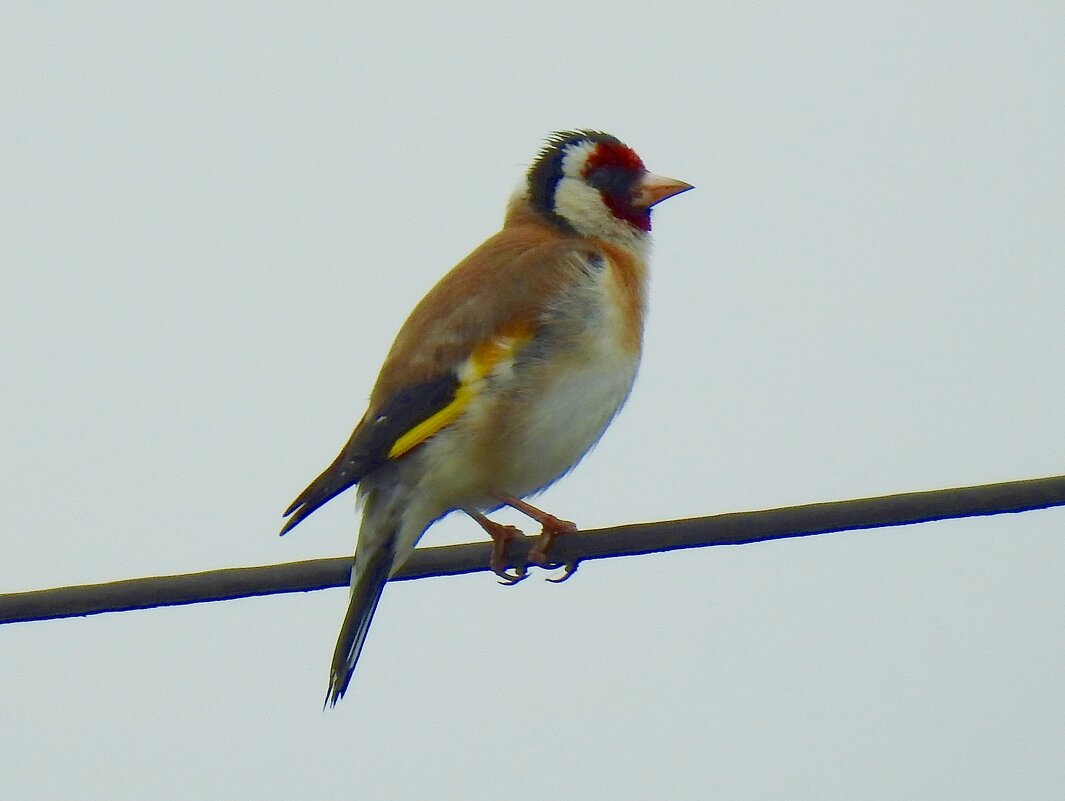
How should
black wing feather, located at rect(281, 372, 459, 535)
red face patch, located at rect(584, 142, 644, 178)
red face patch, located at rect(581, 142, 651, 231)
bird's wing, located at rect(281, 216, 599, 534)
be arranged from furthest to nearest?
red face patch, located at rect(584, 142, 644, 178) → red face patch, located at rect(581, 142, 651, 231) → bird's wing, located at rect(281, 216, 599, 534) → black wing feather, located at rect(281, 372, 459, 535)

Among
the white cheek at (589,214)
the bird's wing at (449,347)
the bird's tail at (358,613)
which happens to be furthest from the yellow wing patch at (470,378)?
the white cheek at (589,214)

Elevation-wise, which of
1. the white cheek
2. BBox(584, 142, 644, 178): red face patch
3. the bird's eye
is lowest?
the white cheek

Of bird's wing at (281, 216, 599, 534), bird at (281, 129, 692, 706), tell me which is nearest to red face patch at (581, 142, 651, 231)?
bird at (281, 129, 692, 706)

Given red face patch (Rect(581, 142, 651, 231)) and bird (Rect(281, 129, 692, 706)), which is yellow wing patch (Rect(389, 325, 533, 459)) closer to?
bird (Rect(281, 129, 692, 706))

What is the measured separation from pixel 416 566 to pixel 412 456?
41.9 inches

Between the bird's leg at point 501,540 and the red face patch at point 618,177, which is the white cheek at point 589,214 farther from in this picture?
the bird's leg at point 501,540

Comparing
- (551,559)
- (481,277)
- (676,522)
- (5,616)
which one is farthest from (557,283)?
(5,616)

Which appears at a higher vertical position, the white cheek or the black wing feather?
the white cheek

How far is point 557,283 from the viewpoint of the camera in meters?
7.06

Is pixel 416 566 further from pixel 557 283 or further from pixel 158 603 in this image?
pixel 557 283

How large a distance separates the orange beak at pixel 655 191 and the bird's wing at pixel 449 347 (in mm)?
1028

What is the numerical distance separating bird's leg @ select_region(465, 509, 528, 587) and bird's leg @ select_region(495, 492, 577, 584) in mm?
110

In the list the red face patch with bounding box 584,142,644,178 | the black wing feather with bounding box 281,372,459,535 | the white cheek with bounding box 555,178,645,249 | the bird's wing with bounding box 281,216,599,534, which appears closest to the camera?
the black wing feather with bounding box 281,372,459,535

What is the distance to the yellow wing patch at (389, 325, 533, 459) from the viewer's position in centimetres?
639
